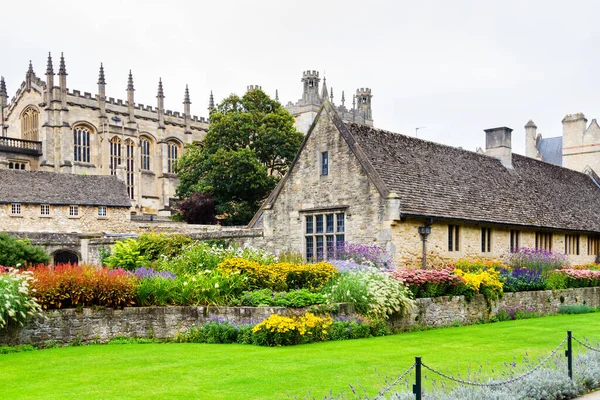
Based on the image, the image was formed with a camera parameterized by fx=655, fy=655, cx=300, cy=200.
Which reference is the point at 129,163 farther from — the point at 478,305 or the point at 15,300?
the point at 15,300

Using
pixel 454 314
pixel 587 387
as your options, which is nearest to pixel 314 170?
pixel 454 314

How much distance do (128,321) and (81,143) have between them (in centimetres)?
5898

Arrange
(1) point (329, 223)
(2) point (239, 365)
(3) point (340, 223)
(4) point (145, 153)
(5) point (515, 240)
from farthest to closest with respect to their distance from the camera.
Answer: (4) point (145, 153), (5) point (515, 240), (1) point (329, 223), (3) point (340, 223), (2) point (239, 365)

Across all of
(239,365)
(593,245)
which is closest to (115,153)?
(593,245)

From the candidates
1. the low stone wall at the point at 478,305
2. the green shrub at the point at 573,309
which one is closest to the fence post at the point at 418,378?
the low stone wall at the point at 478,305

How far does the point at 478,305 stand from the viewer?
19.0 meters

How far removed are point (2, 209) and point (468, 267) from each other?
30306 mm

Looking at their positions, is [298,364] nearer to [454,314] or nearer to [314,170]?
[454,314]

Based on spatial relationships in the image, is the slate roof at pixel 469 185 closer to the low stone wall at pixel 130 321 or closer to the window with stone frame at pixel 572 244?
the window with stone frame at pixel 572 244

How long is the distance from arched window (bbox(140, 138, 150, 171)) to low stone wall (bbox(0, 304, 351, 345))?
63.0 meters

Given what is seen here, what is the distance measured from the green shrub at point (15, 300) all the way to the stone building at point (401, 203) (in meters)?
11.5

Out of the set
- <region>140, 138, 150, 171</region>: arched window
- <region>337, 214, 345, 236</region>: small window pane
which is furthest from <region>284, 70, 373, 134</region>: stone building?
<region>337, 214, 345, 236</region>: small window pane

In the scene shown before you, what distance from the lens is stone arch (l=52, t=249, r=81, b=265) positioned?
36969mm

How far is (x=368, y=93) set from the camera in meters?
110
